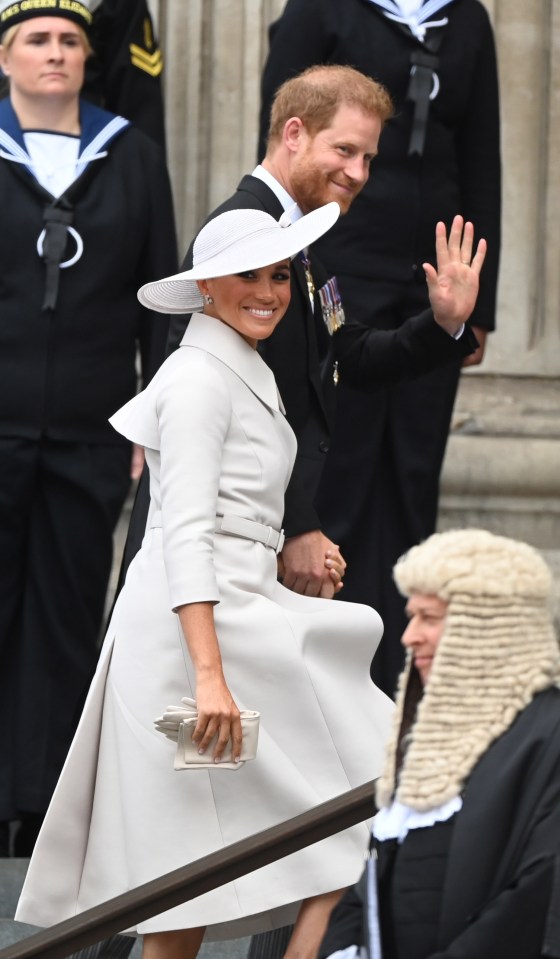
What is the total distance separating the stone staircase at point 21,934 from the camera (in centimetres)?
449

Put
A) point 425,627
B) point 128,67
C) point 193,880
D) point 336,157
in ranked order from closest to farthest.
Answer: point 425,627
point 193,880
point 336,157
point 128,67

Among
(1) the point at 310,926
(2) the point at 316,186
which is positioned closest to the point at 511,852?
(1) the point at 310,926

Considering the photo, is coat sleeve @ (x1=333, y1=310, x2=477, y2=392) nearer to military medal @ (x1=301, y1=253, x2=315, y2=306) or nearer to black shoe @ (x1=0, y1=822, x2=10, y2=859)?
military medal @ (x1=301, y1=253, x2=315, y2=306)

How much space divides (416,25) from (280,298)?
205 cm

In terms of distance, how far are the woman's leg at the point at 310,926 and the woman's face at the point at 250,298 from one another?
1062 mm

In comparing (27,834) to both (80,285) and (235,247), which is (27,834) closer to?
(80,285)

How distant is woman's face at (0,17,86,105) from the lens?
19.8 feet

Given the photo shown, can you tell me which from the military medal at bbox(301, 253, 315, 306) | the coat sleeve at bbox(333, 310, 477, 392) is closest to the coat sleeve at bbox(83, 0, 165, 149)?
the coat sleeve at bbox(333, 310, 477, 392)

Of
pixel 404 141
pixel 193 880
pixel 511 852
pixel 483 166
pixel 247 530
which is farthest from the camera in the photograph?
pixel 483 166

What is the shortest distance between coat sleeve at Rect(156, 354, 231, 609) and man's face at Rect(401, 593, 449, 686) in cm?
87

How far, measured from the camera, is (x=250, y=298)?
4.40 metres

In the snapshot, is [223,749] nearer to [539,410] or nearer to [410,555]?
[410,555]

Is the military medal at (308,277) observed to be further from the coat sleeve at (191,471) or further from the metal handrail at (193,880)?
the metal handrail at (193,880)

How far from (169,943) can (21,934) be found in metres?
1.03
